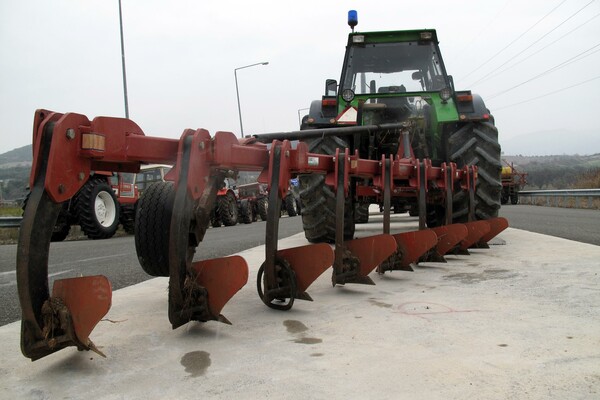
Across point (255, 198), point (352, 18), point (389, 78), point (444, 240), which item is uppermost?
point (352, 18)

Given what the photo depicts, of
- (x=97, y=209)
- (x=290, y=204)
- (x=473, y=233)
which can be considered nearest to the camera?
(x=473, y=233)

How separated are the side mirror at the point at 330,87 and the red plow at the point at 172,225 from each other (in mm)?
2866

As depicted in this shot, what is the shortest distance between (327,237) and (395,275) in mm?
1923

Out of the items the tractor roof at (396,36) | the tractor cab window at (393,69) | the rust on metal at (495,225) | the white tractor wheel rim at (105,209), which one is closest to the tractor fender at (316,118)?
the tractor cab window at (393,69)

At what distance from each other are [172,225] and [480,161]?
14.3ft

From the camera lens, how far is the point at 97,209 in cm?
1098

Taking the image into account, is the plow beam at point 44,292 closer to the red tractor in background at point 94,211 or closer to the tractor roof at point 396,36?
the tractor roof at point 396,36

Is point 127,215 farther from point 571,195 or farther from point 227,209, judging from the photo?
point 571,195

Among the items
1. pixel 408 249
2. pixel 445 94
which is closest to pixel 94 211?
pixel 445 94

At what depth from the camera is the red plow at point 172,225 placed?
2096 millimetres

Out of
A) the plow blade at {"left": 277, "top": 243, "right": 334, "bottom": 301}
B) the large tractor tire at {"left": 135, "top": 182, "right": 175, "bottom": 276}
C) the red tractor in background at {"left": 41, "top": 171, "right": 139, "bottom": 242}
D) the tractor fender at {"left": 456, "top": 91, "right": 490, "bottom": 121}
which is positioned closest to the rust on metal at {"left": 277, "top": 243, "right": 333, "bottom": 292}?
the plow blade at {"left": 277, "top": 243, "right": 334, "bottom": 301}

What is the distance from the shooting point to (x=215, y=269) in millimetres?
2602

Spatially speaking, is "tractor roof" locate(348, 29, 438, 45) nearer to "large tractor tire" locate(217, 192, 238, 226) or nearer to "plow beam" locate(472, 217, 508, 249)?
"plow beam" locate(472, 217, 508, 249)

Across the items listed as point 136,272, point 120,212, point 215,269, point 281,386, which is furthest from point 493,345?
point 120,212
